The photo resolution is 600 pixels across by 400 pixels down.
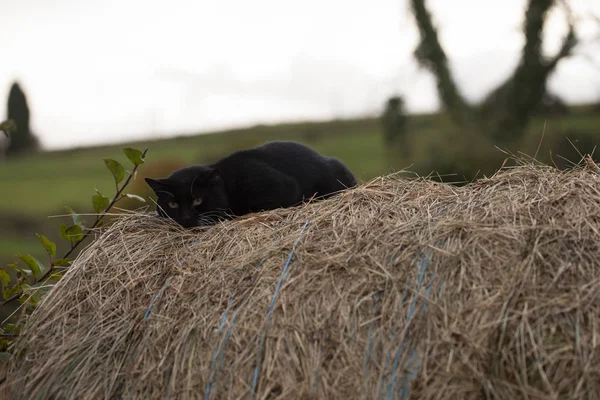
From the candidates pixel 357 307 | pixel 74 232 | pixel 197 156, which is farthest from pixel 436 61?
pixel 357 307

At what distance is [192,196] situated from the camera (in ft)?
13.7

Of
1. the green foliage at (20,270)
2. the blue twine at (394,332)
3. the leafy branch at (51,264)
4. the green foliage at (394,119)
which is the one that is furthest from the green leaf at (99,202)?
the green foliage at (394,119)

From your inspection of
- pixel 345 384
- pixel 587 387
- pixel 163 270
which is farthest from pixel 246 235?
pixel 587 387

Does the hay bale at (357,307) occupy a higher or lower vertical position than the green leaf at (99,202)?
lower

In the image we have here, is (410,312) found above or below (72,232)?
below

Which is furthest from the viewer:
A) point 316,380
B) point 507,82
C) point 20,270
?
point 507,82

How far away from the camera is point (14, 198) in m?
21.3

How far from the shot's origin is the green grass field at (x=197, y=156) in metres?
12.7

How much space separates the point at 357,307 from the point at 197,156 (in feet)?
56.1

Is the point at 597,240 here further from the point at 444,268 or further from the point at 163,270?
the point at 163,270

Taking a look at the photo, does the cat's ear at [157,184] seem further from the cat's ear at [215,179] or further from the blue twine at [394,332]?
the blue twine at [394,332]

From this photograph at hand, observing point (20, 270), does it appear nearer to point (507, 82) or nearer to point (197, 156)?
point (507, 82)

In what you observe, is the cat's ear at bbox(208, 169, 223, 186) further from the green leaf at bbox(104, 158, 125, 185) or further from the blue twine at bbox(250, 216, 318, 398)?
the blue twine at bbox(250, 216, 318, 398)

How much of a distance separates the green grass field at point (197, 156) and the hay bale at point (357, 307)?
300 inches
